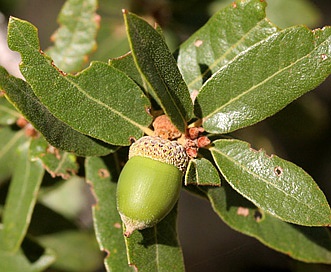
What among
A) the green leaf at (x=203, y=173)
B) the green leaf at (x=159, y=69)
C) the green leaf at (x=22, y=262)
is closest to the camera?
the green leaf at (x=159, y=69)

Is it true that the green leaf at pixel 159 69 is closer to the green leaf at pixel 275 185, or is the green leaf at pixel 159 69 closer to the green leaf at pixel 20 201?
the green leaf at pixel 275 185

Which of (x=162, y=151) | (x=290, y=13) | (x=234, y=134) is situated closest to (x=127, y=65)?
(x=162, y=151)

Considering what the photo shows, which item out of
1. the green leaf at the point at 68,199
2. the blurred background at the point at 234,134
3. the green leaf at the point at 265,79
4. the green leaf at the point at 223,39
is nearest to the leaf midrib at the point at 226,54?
the green leaf at the point at 223,39

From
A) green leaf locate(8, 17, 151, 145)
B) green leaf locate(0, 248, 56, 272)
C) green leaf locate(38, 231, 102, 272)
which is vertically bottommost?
green leaf locate(38, 231, 102, 272)

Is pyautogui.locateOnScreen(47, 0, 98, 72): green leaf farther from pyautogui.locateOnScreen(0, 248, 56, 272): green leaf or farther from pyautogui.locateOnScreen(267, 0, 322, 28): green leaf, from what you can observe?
pyautogui.locateOnScreen(267, 0, 322, 28): green leaf

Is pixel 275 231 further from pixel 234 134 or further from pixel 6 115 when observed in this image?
pixel 6 115

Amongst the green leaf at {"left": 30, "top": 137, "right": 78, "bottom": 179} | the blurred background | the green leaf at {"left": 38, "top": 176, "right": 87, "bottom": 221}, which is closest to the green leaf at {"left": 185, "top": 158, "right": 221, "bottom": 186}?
the green leaf at {"left": 30, "top": 137, "right": 78, "bottom": 179}

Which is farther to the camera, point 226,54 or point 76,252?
point 76,252
